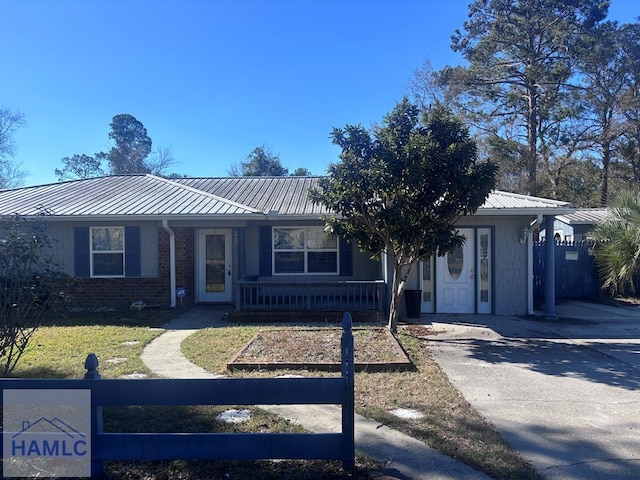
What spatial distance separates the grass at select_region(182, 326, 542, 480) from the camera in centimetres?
393

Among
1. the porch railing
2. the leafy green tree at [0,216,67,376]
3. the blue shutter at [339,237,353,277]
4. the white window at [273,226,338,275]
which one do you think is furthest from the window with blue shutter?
the leafy green tree at [0,216,67,376]

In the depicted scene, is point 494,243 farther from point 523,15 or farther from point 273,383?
point 523,15

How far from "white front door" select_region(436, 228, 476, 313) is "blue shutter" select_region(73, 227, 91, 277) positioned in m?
9.46

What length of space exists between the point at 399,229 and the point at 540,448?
440 cm

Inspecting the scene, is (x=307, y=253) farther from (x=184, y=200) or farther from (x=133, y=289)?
(x=133, y=289)

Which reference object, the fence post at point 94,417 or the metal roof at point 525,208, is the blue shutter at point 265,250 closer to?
the metal roof at point 525,208

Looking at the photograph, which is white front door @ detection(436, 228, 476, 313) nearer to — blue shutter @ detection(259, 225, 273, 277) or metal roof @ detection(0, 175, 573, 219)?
metal roof @ detection(0, 175, 573, 219)

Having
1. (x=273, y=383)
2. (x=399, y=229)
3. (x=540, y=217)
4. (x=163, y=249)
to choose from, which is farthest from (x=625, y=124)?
(x=273, y=383)

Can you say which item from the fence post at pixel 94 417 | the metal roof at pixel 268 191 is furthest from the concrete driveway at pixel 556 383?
the metal roof at pixel 268 191

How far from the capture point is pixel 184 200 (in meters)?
12.8

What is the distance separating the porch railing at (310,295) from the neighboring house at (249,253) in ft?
0.08

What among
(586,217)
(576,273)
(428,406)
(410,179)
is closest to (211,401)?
(428,406)

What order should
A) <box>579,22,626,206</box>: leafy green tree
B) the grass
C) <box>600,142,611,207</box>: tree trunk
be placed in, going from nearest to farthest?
the grass < <box>579,22,626,206</box>: leafy green tree < <box>600,142,611,207</box>: tree trunk

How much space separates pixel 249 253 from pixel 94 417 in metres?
9.44
